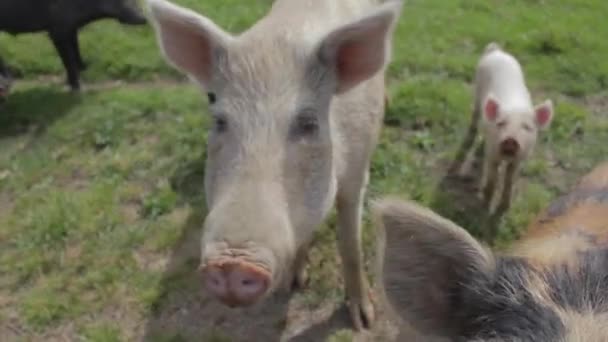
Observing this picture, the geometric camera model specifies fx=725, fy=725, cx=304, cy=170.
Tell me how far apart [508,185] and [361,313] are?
147cm

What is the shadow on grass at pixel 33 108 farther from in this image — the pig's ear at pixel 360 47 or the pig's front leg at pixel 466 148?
the pig's ear at pixel 360 47

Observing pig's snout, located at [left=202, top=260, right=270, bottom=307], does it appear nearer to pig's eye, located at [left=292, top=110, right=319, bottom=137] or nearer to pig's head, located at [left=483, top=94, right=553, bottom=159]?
pig's eye, located at [left=292, top=110, right=319, bottom=137]

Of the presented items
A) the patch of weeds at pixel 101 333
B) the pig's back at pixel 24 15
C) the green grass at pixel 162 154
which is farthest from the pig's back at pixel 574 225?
the pig's back at pixel 24 15

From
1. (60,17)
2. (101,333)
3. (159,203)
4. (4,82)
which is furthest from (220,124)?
→ (60,17)

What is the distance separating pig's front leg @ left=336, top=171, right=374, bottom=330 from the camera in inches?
148

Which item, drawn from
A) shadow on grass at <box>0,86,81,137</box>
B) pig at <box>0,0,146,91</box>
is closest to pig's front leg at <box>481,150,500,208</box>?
shadow on grass at <box>0,86,81,137</box>

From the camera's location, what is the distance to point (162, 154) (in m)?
5.77

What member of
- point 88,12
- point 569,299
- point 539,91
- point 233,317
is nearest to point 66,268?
point 233,317

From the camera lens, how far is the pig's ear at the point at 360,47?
2943 mm

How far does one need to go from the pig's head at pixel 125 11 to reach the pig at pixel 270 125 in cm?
373

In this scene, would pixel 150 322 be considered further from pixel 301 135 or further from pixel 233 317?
pixel 301 135

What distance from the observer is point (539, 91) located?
6340 mm

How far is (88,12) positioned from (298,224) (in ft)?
15.6

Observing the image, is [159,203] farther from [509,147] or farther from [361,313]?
[509,147]
